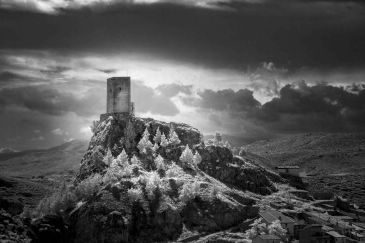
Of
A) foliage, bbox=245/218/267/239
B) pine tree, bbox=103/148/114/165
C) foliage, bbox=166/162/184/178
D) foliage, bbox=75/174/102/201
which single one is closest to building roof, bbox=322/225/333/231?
foliage, bbox=245/218/267/239

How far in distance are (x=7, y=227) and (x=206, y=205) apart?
5064cm

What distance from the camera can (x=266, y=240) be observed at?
16088 centimetres

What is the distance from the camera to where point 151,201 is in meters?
178

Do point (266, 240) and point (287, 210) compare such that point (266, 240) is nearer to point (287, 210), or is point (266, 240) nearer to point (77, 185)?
point (287, 210)

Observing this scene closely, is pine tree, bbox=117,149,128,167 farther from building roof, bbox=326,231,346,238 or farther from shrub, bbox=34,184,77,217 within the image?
building roof, bbox=326,231,346,238

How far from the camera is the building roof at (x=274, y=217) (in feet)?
569

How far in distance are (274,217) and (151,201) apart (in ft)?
104

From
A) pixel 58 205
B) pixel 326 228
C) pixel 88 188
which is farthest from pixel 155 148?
pixel 326 228

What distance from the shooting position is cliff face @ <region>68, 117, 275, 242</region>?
170m

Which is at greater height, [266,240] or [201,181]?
[201,181]

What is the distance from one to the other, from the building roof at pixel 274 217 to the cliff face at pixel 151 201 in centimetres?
→ 329

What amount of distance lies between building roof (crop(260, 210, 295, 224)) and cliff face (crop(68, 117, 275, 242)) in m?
3.29

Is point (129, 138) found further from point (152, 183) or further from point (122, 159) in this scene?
point (152, 183)

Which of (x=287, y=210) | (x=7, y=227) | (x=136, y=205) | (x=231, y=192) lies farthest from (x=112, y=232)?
(x=287, y=210)
